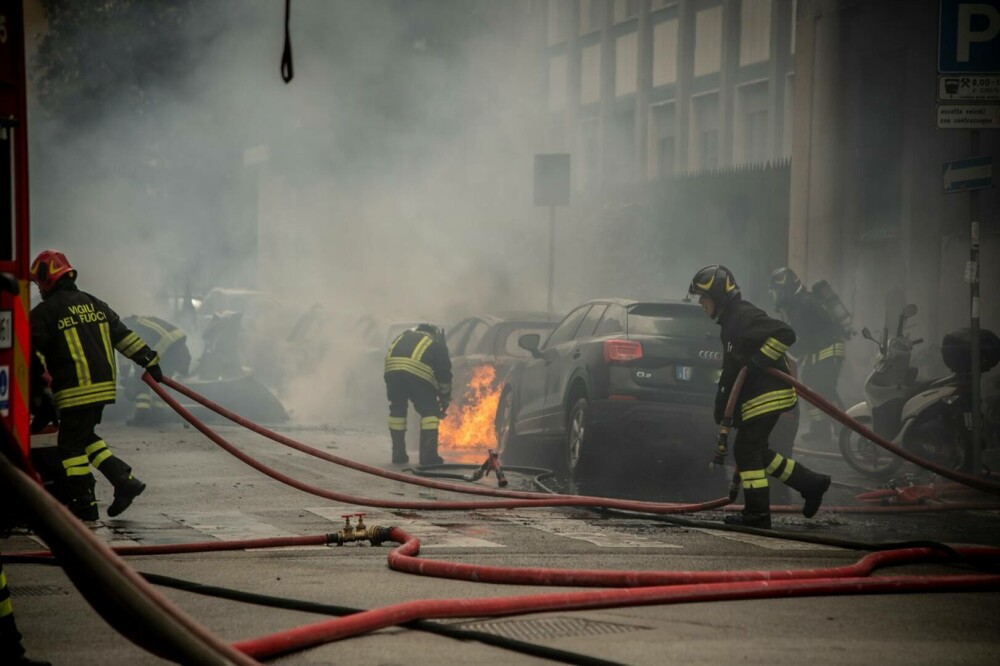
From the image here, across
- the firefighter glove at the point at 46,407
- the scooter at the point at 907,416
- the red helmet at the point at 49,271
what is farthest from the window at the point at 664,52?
the firefighter glove at the point at 46,407

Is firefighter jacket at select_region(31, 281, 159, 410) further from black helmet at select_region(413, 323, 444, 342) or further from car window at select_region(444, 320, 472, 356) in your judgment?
car window at select_region(444, 320, 472, 356)

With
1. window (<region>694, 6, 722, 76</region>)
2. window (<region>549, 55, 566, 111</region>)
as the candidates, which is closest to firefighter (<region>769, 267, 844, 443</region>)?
window (<region>694, 6, 722, 76</region>)

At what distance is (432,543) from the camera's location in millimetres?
8156

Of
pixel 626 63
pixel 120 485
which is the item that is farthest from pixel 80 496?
pixel 626 63

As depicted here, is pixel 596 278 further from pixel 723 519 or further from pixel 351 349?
pixel 723 519

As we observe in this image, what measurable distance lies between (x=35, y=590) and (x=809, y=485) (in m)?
4.86

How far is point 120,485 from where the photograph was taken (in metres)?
9.44

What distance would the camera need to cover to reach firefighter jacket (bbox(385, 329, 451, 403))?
14.1 metres

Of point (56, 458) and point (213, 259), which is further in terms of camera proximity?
point (213, 259)

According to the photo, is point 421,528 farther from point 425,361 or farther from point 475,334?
point 475,334

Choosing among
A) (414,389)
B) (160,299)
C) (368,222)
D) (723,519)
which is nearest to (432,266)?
(368,222)

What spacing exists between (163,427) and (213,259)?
2815cm

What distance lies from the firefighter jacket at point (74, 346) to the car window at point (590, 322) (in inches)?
170

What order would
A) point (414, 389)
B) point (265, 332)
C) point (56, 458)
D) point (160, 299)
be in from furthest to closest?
point (160, 299) < point (265, 332) < point (414, 389) < point (56, 458)
